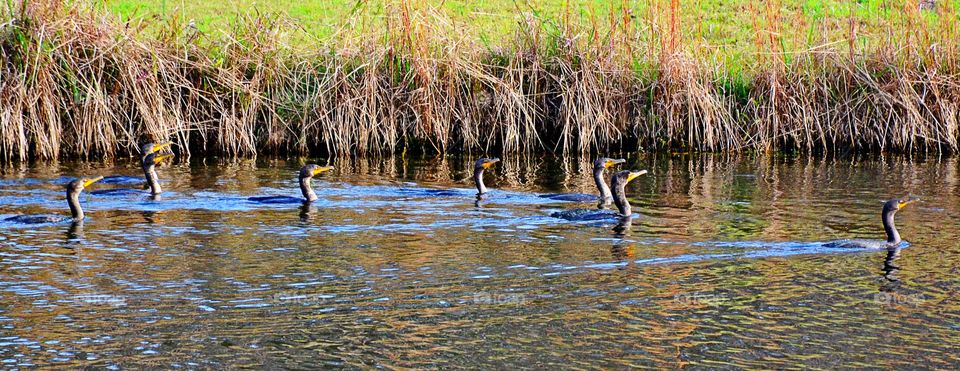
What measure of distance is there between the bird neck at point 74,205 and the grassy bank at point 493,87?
4.96m

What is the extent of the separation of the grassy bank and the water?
2881mm

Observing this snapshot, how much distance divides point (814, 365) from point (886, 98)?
463 inches

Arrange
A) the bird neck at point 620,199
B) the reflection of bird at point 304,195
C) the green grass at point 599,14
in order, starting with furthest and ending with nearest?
1. the green grass at point 599,14
2. the reflection of bird at point 304,195
3. the bird neck at point 620,199

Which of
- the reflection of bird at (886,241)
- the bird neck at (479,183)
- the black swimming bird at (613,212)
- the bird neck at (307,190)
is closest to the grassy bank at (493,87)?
the bird neck at (479,183)

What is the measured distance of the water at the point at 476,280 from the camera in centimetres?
811

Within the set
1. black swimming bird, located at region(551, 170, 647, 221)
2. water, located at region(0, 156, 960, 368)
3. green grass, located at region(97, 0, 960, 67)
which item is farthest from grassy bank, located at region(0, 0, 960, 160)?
black swimming bird, located at region(551, 170, 647, 221)

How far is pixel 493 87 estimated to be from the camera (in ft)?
61.9

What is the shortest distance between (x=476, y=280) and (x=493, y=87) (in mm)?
9078

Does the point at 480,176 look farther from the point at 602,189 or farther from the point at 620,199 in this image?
the point at 620,199

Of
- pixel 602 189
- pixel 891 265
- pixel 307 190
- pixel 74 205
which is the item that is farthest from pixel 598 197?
pixel 74 205

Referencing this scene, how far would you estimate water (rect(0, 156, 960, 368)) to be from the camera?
8.11 meters

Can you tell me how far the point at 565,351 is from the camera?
810cm

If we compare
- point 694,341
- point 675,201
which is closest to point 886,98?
point 675,201

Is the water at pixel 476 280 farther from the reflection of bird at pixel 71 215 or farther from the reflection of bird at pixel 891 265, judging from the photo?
the reflection of bird at pixel 71 215
